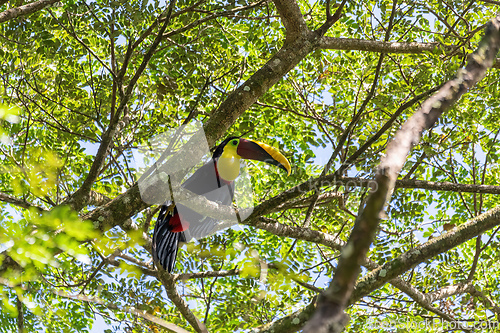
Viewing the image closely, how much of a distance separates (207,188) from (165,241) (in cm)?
77

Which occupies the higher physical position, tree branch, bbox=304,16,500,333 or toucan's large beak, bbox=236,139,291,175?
toucan's large beak, bbox=236,139,291,175

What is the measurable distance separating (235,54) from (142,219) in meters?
2.44

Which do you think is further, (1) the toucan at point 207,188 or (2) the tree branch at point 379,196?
(1) the toucan at point 207,188

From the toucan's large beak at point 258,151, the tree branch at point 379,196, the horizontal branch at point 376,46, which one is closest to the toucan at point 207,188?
the toucan's large beak at point 258,151

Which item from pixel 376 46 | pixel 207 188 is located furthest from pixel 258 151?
pixel 376 46

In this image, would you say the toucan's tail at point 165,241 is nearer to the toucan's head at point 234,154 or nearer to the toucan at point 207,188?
the toucan at point 207,188

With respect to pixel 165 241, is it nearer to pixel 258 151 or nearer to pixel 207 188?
pixel 207 188

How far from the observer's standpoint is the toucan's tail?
148 inches

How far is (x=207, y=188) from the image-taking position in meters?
4.43

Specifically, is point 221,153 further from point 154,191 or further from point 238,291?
point 154,191

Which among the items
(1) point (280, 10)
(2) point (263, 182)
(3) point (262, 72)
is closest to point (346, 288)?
(3) point (262, 72)

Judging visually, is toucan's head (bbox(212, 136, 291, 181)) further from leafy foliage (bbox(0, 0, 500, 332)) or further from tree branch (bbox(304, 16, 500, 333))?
tree branch (bbox(304, 16, 500, 333))

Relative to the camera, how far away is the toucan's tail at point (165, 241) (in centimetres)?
375

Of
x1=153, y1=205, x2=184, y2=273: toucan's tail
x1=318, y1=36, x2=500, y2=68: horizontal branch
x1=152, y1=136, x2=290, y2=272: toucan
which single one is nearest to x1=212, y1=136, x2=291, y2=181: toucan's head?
x1=152, y1=136, x2=290, y2=272: toucan
